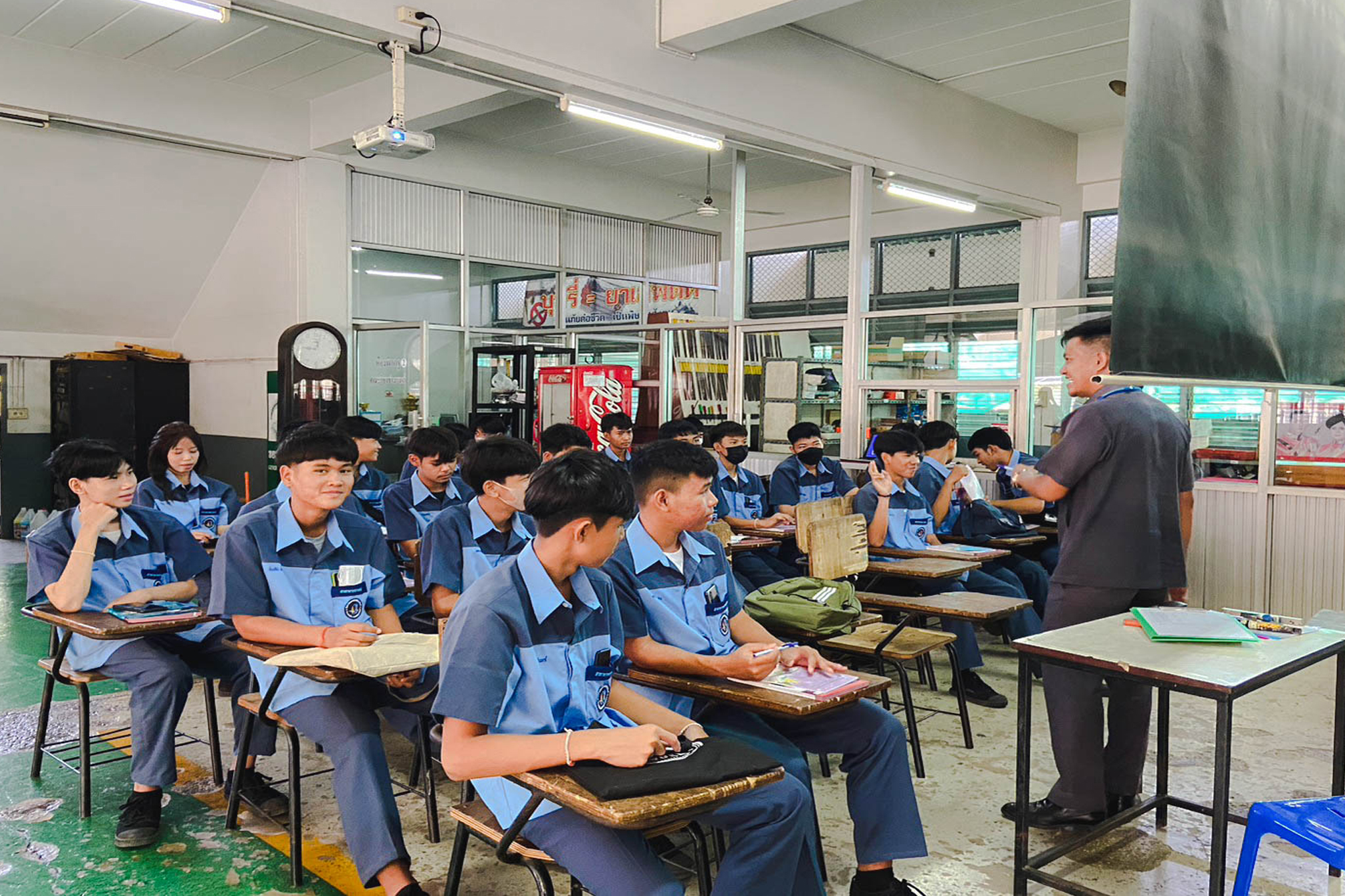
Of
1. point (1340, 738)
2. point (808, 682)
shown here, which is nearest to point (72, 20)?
point (808, 682)

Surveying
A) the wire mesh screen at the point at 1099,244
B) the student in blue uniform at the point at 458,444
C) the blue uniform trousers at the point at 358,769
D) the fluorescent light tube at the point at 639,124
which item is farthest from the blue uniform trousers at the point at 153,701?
the wire mesh screen at the point at 1099,244

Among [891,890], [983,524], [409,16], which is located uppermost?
[409,16]

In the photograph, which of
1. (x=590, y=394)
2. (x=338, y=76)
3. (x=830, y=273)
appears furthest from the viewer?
(x=830, y=273)

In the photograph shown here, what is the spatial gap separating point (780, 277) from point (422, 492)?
316 inches

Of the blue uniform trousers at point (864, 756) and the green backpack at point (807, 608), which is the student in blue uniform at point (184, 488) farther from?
the blue uniform trousers at point (864, 756)

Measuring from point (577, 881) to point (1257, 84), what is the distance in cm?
189

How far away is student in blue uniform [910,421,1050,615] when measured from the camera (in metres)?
5.75

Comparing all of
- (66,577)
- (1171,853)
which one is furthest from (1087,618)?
(66,577)

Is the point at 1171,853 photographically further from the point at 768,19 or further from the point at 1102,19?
the point at 1102,19

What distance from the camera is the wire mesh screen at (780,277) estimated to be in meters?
11.5

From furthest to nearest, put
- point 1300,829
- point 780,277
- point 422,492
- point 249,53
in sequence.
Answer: point 780,277
point 249,53
point 422,492
point 1300,829

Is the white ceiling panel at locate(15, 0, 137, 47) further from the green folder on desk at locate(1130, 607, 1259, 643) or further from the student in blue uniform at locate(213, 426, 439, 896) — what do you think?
the green folder on desk at locate(1130, 607, 1259, 643)

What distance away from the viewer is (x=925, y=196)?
8.59 meters

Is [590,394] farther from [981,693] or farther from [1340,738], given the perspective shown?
[1340,738]
